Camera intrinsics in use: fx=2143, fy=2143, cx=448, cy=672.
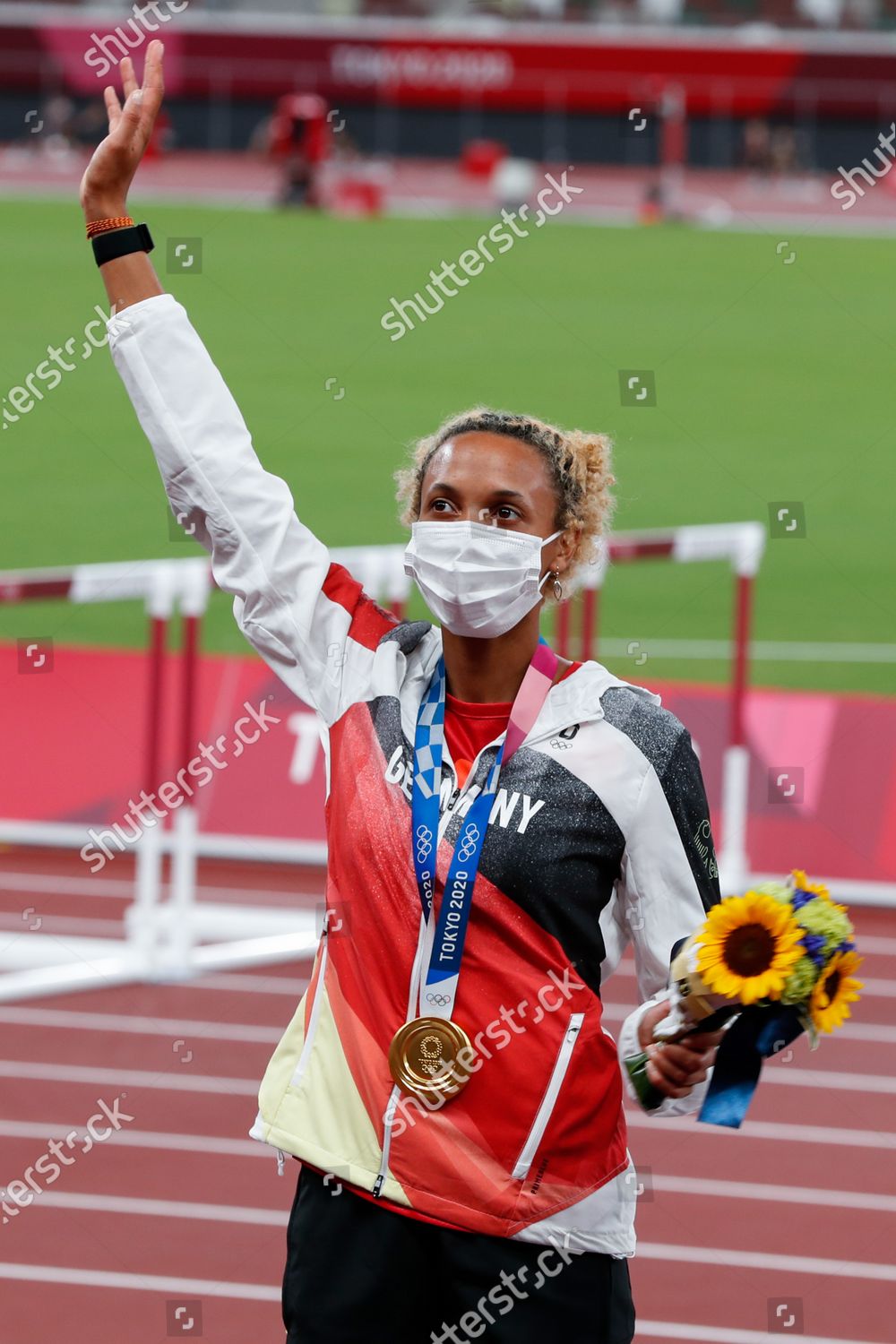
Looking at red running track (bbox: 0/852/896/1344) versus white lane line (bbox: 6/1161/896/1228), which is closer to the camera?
red running track (bbox: 0/852/896/1344)

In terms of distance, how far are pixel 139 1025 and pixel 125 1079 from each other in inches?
18.1

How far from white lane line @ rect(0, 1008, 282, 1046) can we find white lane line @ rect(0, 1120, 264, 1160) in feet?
2.45

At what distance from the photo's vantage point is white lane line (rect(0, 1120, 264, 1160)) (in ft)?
20.4

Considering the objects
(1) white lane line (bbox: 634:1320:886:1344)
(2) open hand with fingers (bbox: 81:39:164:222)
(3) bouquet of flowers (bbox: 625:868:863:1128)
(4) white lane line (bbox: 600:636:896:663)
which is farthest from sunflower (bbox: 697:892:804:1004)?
(4) white lane line (bbox: 600:636:896:663)

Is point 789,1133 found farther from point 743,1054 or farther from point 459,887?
point 459,887

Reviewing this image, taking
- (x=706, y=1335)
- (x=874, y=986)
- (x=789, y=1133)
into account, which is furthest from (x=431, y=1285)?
(x=874, y=986)

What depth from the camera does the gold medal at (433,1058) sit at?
2.89 metres

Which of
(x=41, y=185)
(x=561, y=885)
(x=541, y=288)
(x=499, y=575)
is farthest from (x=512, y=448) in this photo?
(x=41, y=185)

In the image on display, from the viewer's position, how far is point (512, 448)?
10.2 feet

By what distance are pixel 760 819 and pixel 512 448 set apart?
20.5 feet

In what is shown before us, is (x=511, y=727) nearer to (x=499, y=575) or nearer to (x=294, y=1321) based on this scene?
(x=499, y=575)

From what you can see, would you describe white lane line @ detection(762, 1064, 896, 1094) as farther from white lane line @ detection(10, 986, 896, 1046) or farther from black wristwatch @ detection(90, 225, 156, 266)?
black wristwatch @ detection(90, 225, 156, 266)

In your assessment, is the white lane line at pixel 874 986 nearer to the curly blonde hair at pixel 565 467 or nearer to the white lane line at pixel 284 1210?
the white lane line at pixel 284 1210

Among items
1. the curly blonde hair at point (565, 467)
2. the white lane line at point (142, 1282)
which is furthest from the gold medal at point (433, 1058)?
the white lane line at point (142, 1282)
